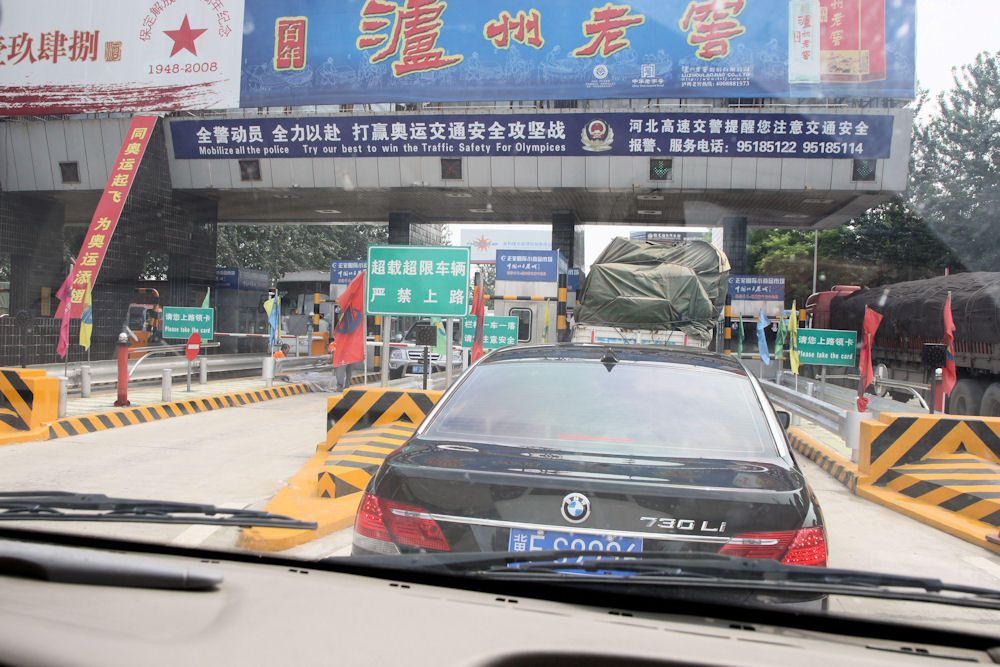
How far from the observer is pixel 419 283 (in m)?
9.38

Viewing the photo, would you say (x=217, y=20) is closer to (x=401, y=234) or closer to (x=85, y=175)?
(x=85, y=175)

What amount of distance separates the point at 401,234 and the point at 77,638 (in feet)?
69.3

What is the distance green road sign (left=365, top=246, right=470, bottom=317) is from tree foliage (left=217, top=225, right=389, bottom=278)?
26946 millimetres

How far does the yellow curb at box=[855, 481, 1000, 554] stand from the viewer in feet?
17.1

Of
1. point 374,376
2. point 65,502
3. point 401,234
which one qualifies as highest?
point 401,234

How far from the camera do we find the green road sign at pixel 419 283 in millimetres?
9352

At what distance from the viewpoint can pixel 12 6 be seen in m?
12.7

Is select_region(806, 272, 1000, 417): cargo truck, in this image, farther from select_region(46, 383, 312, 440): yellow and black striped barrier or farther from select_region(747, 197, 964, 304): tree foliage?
select_region(46, 383, 312, 440): yellow and black striped barrier

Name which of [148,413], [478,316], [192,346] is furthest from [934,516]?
[192,346]

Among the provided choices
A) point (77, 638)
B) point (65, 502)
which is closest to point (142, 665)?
point (77, 638)

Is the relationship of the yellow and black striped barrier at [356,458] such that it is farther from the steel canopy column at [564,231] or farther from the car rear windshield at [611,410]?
the steel canopy column at [564,231]

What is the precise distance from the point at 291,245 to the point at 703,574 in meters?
39.1

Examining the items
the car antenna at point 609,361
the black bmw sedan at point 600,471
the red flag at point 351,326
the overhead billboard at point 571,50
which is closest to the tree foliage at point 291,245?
the overhead billboard at point 571,50

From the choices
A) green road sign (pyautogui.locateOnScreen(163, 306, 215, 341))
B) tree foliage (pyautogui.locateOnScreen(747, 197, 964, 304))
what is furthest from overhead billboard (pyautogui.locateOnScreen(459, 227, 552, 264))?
green road sign (pyautogui.locateOnScreen(163, 306, 215, 341))
